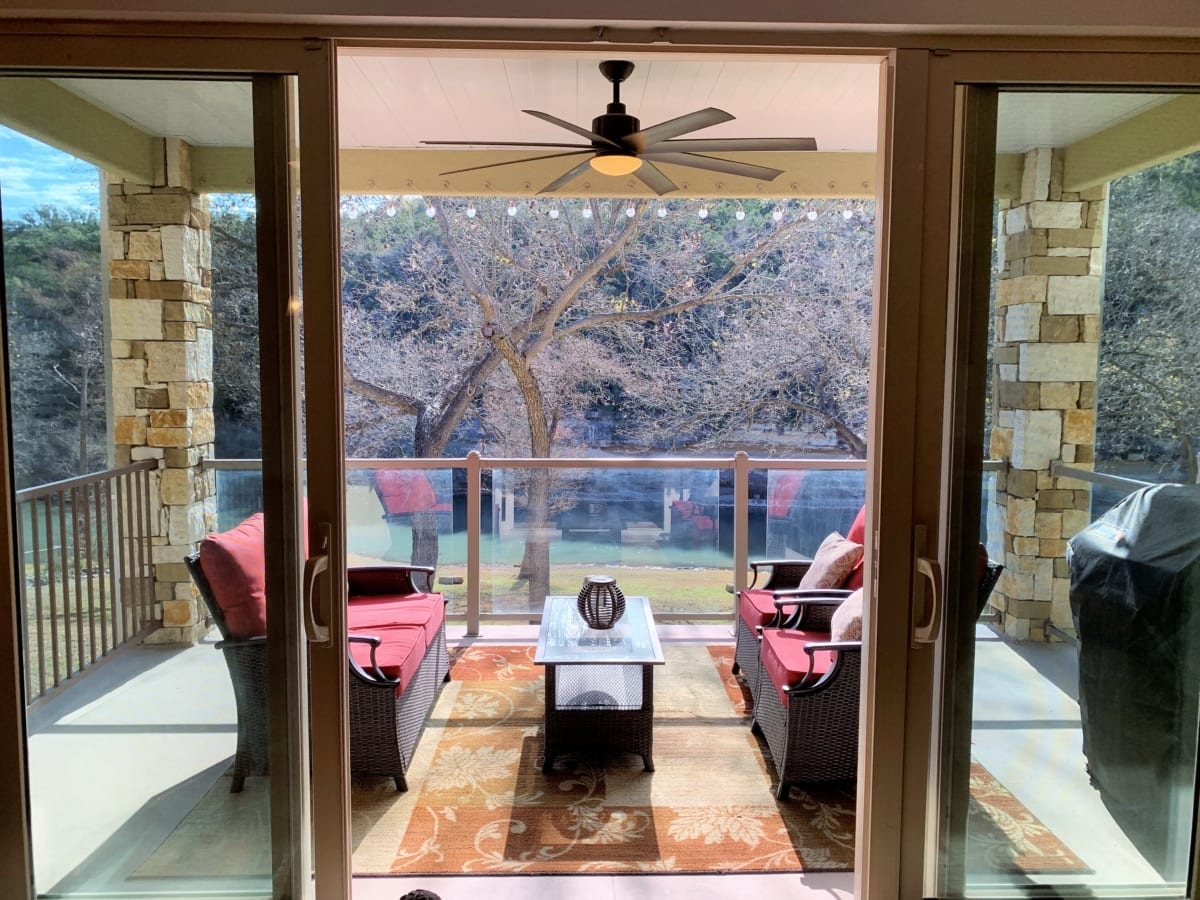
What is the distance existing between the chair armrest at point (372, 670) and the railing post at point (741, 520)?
2703 millimetres

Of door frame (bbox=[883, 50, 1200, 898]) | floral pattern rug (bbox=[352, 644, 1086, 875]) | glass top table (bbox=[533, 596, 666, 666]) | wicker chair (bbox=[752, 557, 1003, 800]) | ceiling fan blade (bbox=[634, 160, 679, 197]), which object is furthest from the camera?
ceiling fan blade (bbox=[634, 160, 679, 197])

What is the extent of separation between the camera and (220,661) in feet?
6.31

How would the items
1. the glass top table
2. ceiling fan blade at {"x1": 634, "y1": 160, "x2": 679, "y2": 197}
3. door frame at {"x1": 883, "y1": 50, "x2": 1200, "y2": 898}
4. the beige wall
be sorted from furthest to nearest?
ceiling fan blade at {"x1": 634, "y1": 160, "x2": 679, "y2": 197} → the glass top table → door frame at {"x1": 883, "y1": 50, "x2": 1200, "y2": 898} → the beige wall

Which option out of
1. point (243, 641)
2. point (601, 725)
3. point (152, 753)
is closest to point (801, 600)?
point (601, 725)

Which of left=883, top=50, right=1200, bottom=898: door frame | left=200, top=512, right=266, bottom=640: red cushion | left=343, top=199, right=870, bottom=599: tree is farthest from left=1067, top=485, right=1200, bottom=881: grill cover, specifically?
left=343, top=199, right=870, bottom=599: tree

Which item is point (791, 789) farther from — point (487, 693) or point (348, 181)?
point (348, 181)

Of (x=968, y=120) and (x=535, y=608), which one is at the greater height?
(x=968, y=120)

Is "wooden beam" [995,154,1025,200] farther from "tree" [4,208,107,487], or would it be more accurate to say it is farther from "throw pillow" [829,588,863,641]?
"tree" [4,208,107,487]

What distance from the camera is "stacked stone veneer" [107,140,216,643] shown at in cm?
183

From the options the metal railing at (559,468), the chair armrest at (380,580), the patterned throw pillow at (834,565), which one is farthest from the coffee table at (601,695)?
the metal railing at (559,468)

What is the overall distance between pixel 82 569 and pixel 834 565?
115 inches

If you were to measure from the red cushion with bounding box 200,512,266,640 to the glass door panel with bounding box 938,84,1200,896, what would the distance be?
5.66ft

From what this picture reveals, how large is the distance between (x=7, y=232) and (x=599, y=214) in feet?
21.5

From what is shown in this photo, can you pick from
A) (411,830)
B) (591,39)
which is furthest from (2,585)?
(591,39)
